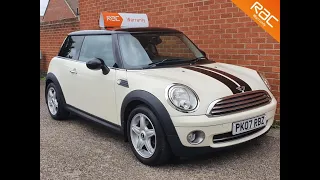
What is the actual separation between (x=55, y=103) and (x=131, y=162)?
2.29 meters

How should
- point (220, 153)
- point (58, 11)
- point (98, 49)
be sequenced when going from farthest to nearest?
point (58, 11), point (98, 49), point (220, 153)

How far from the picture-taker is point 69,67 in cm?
470

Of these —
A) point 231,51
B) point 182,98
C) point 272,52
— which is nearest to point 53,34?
point 231,51

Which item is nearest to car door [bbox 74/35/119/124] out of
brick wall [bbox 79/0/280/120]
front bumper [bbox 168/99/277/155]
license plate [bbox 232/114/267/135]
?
front bumper [bbox 168/99/277/155]

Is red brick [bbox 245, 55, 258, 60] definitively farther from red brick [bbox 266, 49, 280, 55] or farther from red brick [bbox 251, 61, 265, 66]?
red brick [bbox 266, 49, 280, 55]

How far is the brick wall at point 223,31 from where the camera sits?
4680 millimetres

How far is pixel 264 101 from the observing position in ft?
11.4

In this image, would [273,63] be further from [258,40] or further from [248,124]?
[248,124]

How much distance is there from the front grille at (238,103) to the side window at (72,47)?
2.42 meters

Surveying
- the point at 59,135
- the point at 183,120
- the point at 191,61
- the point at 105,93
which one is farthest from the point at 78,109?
the point at 183,120

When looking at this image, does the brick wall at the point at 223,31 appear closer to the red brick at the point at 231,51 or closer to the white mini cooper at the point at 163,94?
the red brick at the point at 231,51

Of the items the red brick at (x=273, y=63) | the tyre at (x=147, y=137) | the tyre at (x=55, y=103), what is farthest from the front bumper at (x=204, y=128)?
the tyre at (x=55, y=103)

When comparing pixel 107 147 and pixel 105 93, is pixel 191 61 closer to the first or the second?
pixel 105 93
